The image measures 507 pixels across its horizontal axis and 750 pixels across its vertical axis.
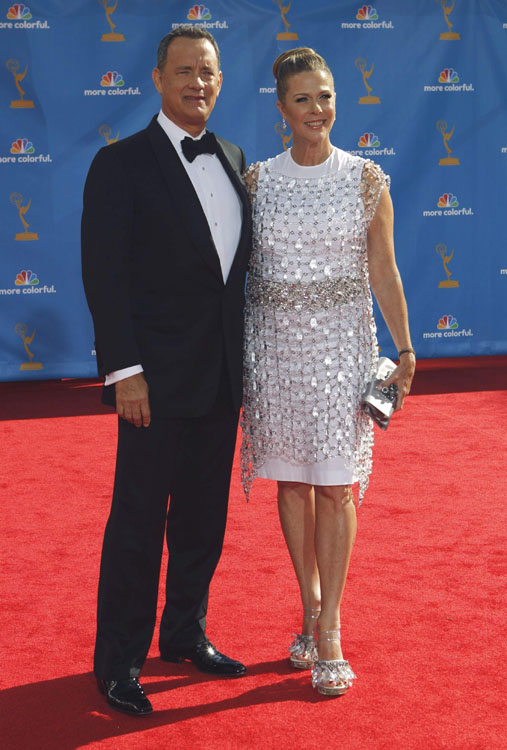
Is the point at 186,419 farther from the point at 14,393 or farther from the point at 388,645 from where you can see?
the point at 14,393

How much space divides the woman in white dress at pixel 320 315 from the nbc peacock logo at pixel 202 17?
4.42 meters

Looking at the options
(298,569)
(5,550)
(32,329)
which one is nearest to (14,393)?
(32,329)

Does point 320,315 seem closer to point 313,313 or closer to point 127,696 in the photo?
point 313,313

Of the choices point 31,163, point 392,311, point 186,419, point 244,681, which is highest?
point 31,163

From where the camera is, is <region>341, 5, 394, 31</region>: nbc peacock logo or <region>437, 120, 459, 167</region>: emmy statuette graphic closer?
<region>341, 5, 394, 31</region>: nbc peacock logo

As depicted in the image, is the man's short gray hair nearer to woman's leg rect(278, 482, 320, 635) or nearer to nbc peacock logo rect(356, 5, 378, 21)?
woman's leg rect(278, 482, 320, 635)

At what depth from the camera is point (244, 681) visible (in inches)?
92.8

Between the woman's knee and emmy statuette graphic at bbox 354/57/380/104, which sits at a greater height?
emmy statuette graphic at bbox 354/57/380/104

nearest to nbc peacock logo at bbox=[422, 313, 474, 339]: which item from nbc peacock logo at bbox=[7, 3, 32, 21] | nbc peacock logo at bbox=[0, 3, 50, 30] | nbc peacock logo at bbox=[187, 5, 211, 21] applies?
nbc peacock logo at bbox=[187, 5, 211, 21]

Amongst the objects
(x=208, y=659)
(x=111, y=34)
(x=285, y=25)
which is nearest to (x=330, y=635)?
(x=208, y=659)

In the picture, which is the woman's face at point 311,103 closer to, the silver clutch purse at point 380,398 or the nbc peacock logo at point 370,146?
the silver clutch purse at point 380,398

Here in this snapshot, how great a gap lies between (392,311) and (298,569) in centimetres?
72

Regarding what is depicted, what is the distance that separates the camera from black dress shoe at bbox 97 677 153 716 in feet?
7.20

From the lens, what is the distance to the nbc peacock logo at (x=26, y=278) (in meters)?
6.47
